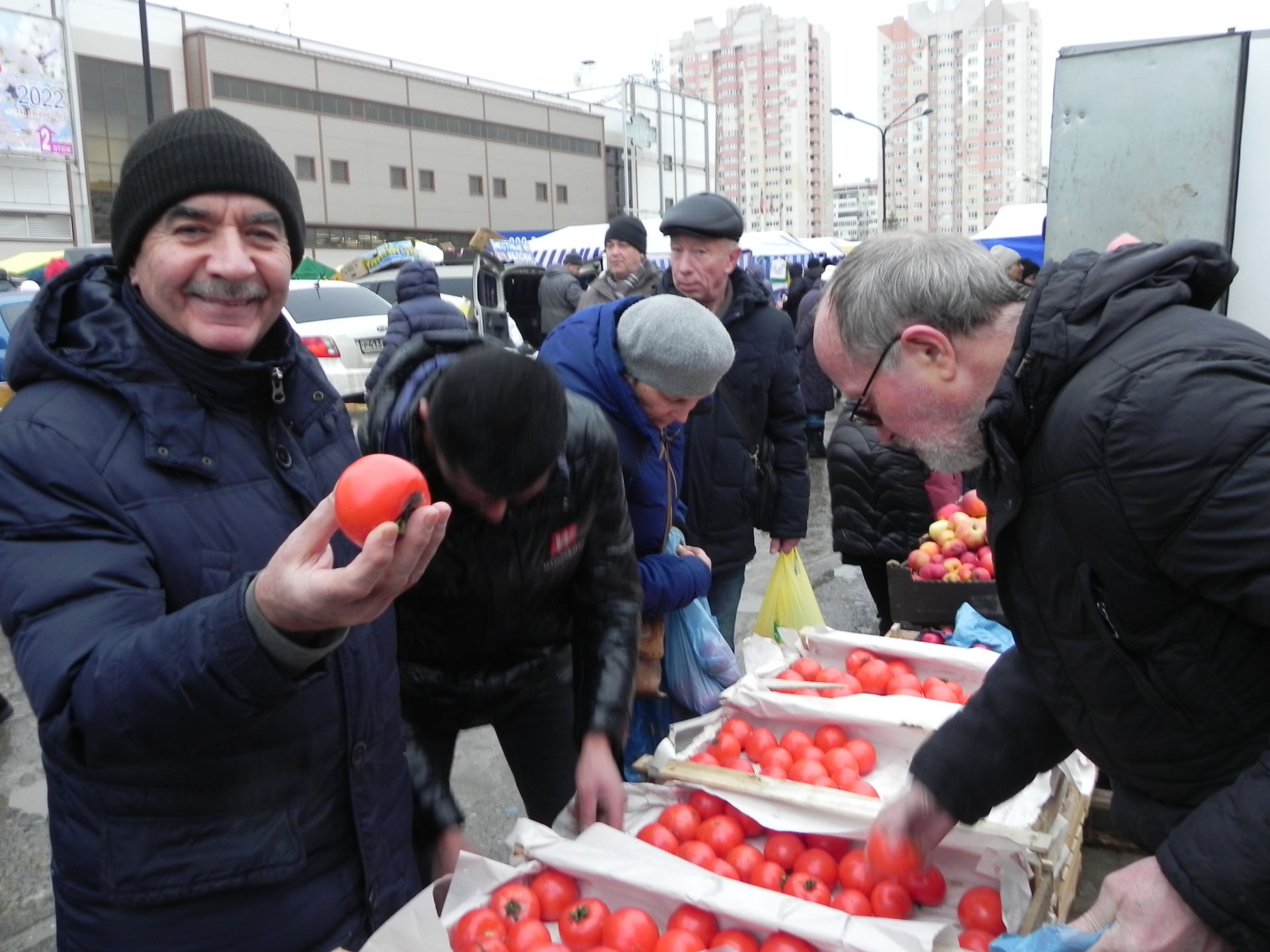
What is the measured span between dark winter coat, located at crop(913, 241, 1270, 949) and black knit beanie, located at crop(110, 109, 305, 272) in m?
1.21

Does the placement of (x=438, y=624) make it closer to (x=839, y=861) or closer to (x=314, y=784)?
(x=314, y=784)

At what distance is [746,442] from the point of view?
3.97 m

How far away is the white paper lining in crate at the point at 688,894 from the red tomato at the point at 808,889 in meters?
0.21

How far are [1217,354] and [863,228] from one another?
102 m

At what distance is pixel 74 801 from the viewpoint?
146 cm

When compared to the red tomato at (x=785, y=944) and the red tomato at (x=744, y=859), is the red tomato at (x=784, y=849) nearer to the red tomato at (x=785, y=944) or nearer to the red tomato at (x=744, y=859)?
the red tomato at (x=744, y=859)

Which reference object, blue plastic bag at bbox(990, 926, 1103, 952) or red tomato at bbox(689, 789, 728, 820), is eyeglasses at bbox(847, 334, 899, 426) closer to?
blue plastic bag at bbox(990, 926, 1103, 952)

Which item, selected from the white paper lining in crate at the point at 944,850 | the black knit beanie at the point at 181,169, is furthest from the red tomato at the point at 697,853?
the black knit beanie at the point at 181,169

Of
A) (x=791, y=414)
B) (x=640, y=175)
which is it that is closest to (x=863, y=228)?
(x=640, y=175)

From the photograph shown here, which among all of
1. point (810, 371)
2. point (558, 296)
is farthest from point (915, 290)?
point (558, 296)

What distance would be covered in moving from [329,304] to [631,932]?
9.92 metres

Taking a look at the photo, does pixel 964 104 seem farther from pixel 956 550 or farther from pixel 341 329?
pixel 956 550

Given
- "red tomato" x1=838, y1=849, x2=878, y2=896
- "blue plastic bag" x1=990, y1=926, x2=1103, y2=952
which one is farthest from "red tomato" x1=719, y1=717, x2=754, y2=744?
"blue plastic bag" x1=990, y1=926, x2=1103, y2=952

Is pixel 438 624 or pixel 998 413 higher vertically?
pixel 998 413
